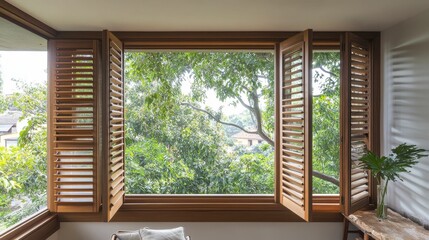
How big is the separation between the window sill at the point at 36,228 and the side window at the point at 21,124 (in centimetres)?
5

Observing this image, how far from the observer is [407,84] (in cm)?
239

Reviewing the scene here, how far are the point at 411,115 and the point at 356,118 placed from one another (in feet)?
1.29

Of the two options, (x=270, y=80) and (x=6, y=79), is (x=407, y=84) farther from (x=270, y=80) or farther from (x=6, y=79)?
(x=6, y=79)

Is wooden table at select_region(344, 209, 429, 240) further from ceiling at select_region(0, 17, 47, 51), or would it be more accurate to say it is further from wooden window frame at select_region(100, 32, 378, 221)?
ceiling at select_region(0, 17, 47, 51)

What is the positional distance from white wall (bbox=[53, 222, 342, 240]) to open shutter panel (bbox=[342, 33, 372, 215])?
0.36m

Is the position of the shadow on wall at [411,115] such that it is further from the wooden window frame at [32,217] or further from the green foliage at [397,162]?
the wooden window frame at [32,217]

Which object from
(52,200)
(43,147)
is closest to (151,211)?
(52,200)

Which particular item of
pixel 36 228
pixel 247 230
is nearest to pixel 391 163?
pixel 247 230

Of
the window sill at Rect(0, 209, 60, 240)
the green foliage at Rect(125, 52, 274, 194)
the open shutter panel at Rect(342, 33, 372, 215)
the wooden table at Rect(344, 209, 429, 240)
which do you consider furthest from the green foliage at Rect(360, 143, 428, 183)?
the window sill at Rect(0, 209, 60, 240)

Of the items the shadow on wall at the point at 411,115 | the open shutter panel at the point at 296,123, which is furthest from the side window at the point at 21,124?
the shadow on wall at the point at 411,115

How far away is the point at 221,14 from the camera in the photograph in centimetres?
224

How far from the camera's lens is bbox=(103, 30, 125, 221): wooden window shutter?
2.22 m

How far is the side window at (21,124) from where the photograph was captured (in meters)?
2.11

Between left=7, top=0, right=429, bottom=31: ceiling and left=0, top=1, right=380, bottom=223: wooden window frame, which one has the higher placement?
left=7, top=0, right=429, bottom=31: ceiling
